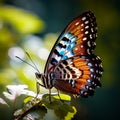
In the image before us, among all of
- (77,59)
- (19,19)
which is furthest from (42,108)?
(19,19)

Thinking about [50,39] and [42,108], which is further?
[50,39]

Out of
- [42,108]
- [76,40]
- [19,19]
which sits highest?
[19,19]

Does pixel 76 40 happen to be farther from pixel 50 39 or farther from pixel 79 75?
pixel 50 39

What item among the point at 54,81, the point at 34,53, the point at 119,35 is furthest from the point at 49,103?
the point at 119,35

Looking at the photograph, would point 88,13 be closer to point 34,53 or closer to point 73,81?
point 73,81

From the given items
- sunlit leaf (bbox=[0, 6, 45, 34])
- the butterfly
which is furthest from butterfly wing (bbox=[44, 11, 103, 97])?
sunlit leaf (bbox=[0, 6, 45, 34])

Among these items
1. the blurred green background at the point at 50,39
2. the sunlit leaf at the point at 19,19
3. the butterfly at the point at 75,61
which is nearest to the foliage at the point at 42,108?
the butterfly at the point at 75,61

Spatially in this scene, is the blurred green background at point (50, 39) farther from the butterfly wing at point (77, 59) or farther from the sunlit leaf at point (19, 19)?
the butterfly wing at point (77, 59)
